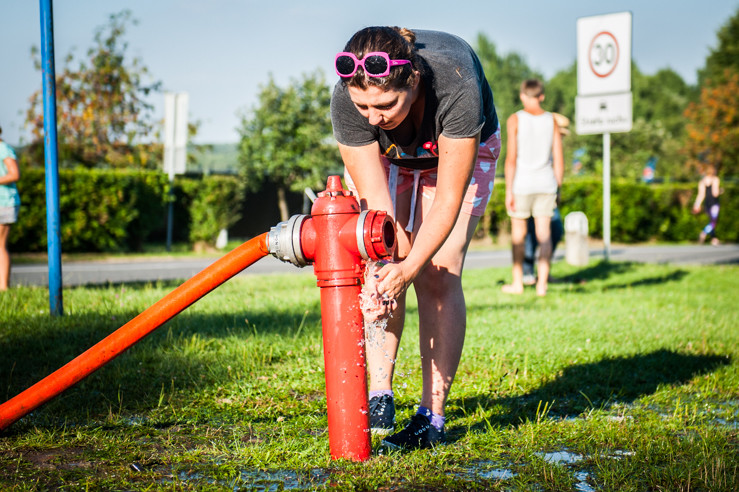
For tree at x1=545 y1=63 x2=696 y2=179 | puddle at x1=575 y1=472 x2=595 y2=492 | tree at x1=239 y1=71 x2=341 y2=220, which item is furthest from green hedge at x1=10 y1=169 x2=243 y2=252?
tree at x1=545 y1=63 x2=696 y2=179

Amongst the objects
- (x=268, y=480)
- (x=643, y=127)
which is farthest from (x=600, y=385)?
(x=643, y=127)

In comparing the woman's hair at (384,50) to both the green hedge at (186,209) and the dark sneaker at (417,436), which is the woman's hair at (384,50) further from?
the green hedge at (186,209)

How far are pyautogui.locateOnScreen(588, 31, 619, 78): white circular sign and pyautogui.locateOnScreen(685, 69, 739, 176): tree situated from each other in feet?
75.0

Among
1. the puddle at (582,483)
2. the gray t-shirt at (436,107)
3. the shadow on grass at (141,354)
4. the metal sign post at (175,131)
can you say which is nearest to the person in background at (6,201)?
the shadow on grass at (141,354)

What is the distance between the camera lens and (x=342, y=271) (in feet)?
7.18

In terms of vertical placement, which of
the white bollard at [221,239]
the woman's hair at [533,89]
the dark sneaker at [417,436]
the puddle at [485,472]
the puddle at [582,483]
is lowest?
the puddle at [582,483]

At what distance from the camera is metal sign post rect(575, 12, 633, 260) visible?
9648mm

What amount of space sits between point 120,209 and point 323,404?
12.1m

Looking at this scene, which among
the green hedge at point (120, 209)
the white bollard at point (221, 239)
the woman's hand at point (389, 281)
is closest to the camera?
the woman's hand at point (389, 281)

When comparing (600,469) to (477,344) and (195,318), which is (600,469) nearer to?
(477,344)

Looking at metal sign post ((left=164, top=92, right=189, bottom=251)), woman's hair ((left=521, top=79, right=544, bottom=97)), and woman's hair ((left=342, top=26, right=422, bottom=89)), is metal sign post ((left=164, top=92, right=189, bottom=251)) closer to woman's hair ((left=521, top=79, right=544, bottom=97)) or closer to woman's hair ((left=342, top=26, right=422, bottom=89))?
woman's hair ((left=521, top=79, right=544, bottom=97))

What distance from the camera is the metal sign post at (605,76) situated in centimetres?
965

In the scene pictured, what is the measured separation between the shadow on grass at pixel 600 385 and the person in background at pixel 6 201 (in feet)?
17.4

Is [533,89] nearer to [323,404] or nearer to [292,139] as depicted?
[323,404]
